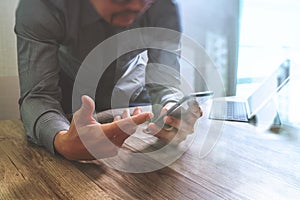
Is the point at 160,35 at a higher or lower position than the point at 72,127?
higher

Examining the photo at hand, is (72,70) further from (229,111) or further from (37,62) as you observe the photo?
(229,111)

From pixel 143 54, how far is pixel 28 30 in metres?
0.48

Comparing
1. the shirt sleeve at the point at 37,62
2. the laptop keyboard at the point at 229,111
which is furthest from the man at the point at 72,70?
the laptop keyboard at the point at 229,111

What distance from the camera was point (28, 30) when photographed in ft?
2.18

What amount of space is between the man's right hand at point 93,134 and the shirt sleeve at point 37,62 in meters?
0.13

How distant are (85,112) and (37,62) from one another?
9.9 inches

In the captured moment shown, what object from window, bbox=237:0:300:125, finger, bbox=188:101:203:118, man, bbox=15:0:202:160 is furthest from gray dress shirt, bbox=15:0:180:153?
window, bbox=237:0:300:125

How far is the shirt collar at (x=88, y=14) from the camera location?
73 cm

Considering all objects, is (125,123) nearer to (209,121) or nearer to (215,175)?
(215,175)

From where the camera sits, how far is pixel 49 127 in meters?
0.58

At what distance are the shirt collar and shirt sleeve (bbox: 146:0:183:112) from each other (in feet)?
0.61

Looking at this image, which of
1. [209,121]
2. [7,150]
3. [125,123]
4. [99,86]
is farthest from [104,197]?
[99,86]

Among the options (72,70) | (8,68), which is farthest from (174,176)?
(8,68)

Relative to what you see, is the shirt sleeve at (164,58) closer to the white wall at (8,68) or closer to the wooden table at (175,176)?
the wooden table at (175,176)
